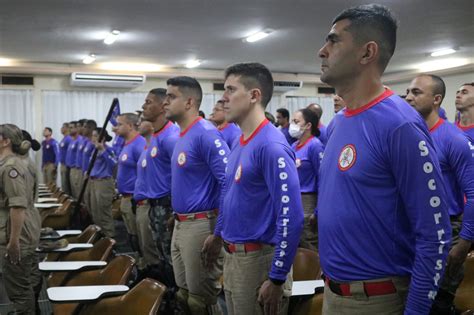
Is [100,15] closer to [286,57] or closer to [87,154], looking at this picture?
[87,154]

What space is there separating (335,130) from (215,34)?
267 inches

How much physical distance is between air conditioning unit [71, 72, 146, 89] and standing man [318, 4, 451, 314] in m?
10.5

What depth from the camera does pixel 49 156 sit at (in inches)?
466

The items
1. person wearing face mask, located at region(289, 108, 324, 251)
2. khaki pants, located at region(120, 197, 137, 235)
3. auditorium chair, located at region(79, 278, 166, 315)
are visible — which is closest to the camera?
auditorium chair, located at region(79, 278, 166, 315)

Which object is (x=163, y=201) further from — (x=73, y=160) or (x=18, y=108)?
(x=18, y=108)

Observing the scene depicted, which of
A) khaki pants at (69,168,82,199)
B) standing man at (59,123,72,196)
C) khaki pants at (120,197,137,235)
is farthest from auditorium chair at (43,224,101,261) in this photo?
standing man at (59,123,72,196)

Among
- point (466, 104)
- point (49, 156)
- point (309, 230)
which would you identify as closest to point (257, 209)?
point (466, 104)

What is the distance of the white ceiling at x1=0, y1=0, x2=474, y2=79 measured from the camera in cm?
629

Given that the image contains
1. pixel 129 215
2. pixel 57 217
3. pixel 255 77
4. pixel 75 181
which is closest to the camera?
pixel 255 77

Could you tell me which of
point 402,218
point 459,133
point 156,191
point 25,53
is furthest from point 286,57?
point 402,218

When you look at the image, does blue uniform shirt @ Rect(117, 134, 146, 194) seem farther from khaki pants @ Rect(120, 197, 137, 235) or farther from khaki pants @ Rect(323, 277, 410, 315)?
khaki pants @ Rect(323, 277, 410, 315)

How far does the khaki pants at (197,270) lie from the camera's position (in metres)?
3.03

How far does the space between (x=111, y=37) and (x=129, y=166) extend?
134 inches

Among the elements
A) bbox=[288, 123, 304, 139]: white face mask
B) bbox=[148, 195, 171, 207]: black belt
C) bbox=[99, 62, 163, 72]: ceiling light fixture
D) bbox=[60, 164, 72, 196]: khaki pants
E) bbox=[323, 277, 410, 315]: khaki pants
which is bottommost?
bbox=[60, 164, 72, 196]: khaki pants
